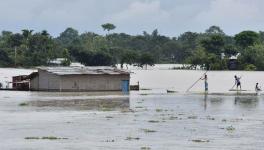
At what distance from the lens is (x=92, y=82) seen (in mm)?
78188

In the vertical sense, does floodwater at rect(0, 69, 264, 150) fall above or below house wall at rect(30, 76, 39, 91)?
below

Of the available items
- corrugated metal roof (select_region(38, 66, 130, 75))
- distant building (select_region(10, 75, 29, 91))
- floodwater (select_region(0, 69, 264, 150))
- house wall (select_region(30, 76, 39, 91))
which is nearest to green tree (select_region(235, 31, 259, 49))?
corrugated metal roof (select_region(38, 66, 130, 75))

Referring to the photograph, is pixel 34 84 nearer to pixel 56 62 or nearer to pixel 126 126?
pixel 126 126

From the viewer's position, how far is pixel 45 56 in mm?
138000

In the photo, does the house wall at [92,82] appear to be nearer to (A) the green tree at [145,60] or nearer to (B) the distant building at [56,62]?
(B) the distant building at [56,62]

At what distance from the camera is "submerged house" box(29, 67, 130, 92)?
76.2 metres

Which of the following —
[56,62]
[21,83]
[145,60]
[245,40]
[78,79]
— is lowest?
[21,83]

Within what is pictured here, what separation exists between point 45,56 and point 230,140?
10965 centimetres

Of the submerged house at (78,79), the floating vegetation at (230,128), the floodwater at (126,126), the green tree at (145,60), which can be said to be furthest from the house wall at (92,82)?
the green tree at (145,60)

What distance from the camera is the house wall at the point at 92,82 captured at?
7650 cm

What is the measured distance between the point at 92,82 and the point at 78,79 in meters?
1.85

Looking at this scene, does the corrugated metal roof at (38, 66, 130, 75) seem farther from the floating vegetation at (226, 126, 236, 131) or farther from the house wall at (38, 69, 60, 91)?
the floating vegetation at (226, 126, 236, 131)

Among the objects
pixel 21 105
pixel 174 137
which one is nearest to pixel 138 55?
pixel 21 105

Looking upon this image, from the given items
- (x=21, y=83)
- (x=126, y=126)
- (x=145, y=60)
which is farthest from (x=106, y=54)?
(x=126, y=126)
